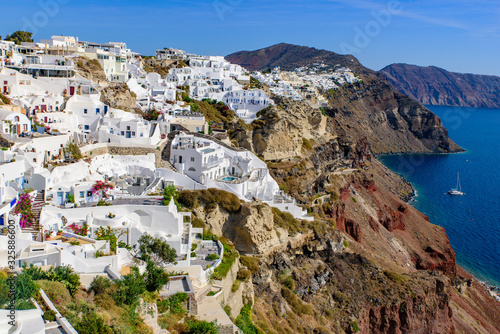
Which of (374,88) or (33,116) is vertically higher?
(374,88)

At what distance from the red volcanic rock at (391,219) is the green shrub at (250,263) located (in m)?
36.1

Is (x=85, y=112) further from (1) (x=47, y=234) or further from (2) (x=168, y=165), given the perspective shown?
(1) (x=47, y=234)

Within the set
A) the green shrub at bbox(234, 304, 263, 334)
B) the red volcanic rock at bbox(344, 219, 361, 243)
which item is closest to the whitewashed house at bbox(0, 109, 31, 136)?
the green shrub at bbox(234, 304, 263, 334)

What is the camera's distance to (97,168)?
31.9 metres

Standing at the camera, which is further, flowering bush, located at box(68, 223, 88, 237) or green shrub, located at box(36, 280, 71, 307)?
flowering bush, located at box(68, 223, 88, 237)

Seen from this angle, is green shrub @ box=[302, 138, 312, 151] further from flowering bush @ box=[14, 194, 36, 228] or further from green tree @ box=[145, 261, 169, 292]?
green tree @ box=[145, 261, 169, 292]

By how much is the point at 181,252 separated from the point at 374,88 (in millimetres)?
141914

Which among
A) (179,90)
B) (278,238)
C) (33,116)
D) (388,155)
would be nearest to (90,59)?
(179,90)

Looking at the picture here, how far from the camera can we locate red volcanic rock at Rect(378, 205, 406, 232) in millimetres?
63844

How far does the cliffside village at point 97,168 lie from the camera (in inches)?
837

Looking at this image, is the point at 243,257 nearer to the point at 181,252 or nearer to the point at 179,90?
the point at 181,252

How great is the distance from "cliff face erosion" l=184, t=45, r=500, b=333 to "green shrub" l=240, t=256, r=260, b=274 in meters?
0.08

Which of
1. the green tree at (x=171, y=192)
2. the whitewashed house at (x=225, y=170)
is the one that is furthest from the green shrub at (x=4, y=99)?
the green tree at (x=171, y=192)

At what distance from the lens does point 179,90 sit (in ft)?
205
